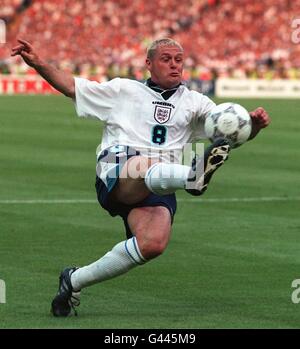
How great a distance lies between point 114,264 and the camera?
809cm

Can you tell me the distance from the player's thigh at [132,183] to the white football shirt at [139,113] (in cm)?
19

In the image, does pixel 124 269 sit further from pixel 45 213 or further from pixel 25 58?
pixel 45 213

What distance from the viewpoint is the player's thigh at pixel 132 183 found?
8.21 metres

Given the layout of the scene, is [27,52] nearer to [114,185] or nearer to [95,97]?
[95,97]

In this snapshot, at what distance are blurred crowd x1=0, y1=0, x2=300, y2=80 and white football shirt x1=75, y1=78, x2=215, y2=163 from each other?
44.0m

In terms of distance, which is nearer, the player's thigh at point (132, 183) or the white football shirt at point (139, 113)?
the player's thigh at point (132, 183)

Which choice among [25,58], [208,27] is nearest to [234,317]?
[25,58]

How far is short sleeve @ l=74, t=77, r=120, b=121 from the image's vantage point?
8.39 m

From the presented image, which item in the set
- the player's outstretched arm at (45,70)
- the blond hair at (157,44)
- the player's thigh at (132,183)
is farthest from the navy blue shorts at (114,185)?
the blond hair at (157,44)

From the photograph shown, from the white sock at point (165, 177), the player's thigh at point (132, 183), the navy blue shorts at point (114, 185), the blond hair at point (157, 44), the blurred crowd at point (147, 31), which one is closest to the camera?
the white sock at point (165, 177)

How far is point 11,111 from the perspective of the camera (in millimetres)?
35469

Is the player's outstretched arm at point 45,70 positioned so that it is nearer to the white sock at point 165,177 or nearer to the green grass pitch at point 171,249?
the white sock at point 165,177

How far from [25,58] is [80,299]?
1795mm

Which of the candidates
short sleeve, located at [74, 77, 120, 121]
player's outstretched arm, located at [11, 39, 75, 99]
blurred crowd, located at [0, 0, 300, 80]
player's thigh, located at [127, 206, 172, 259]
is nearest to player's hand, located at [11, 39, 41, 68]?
player's outstretched arm, located at [11, 39, 75, 99]
